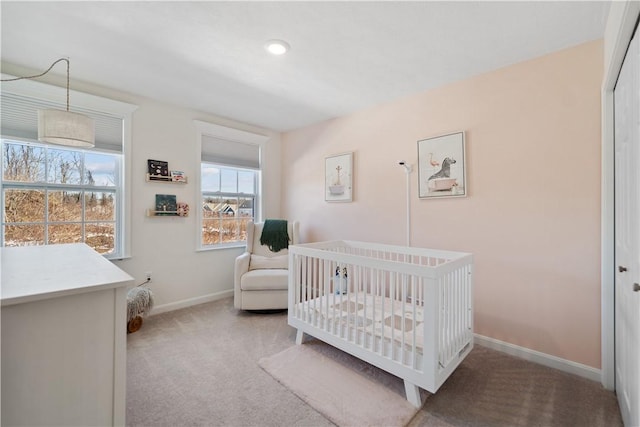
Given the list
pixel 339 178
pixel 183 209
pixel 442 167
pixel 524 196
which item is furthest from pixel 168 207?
pixel 524 196

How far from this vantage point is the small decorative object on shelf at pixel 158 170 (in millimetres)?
3031

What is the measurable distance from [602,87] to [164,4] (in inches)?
108

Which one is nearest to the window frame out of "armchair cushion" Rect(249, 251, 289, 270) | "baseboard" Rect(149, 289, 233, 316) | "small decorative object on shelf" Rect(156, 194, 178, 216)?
"small decorative object on shelf" Rect(156, 194, 178, 216)

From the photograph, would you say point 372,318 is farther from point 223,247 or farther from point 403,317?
point 223,247

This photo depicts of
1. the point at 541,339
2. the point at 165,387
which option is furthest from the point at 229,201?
the point at 541,339

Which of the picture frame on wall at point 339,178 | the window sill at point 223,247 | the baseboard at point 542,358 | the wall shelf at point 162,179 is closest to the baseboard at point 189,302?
the window sill at point 223,247

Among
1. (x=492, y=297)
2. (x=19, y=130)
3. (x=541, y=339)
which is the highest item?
(x=19, y=130)

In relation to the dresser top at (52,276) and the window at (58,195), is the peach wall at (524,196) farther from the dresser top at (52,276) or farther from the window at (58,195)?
the window at (58,195)

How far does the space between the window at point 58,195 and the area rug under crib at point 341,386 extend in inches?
85.9

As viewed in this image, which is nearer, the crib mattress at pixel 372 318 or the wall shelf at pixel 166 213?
the crib mattress at pixel 372 318

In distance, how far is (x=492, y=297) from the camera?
237cm

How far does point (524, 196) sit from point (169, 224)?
3.44 m

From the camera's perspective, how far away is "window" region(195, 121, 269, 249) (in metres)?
3.53

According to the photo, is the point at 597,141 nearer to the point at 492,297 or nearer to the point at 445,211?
the point at 445,211
